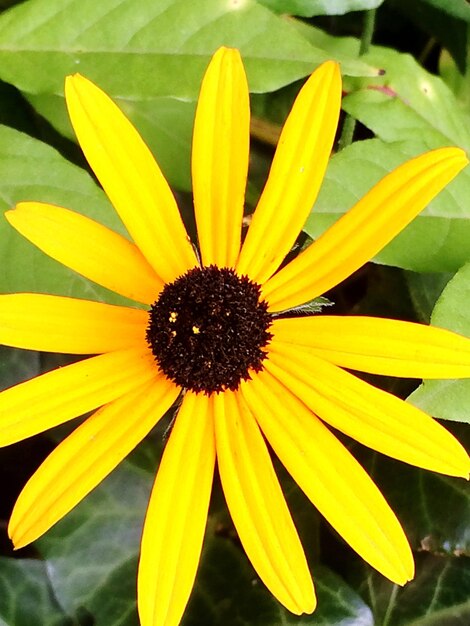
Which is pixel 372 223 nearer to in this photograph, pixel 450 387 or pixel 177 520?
pixel 450 387

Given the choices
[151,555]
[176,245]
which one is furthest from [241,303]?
[151,555]

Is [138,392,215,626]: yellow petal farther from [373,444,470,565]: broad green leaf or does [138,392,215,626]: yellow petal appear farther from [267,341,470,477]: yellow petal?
[373,444,470,565]: broad green leaf

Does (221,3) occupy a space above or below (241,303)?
above

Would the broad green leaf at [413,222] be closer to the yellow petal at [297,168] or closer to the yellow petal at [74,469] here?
the yellow petal at [297,168]

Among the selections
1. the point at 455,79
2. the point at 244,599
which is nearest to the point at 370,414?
the point at 244,599

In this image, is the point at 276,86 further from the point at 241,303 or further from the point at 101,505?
the point at 101,505

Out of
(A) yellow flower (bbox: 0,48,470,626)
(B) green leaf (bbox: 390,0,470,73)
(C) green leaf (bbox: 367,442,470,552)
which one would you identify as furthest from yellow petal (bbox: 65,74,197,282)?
(B) green leaf (bbox: 390,0,470,73)
